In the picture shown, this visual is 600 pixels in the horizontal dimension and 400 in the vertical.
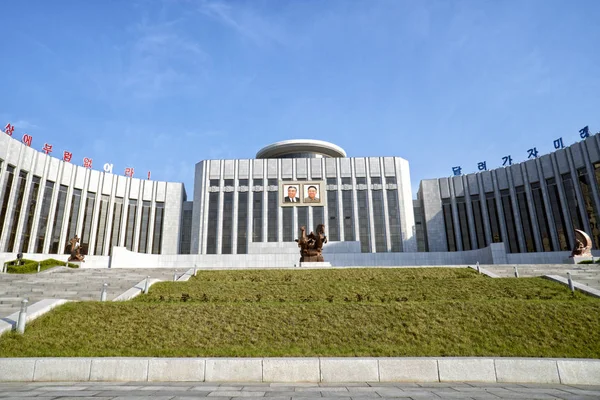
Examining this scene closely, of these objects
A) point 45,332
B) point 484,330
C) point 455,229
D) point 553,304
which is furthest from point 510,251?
point 45,332

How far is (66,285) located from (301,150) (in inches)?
1759

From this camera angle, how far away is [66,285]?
18.6m

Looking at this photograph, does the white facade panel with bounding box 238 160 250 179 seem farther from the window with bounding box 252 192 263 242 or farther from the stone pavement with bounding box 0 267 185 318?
the stone pavement with bounding box 0 267 185 318

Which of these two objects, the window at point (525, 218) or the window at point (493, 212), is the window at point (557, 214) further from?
the window at point (493, 212)

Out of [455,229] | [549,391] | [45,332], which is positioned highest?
[455,229]

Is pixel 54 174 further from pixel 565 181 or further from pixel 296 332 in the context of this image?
pixel 565 181

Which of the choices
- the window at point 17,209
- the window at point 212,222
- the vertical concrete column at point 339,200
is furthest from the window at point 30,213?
the vertical concrete column at point 339,200

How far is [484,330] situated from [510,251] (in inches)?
1777

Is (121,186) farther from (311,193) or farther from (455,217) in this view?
(455,217)

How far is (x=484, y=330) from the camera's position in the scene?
1086 cm

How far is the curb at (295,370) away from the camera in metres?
8.37

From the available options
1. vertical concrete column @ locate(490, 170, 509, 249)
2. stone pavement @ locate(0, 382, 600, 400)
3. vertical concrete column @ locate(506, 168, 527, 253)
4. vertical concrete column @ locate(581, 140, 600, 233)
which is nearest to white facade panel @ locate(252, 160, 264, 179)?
vertical concrete column @ locate(490, 170, 509, 249)

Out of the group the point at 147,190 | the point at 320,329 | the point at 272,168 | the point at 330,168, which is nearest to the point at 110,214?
the point at 147,190

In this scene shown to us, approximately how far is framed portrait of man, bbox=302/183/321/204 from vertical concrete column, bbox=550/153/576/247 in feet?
102
